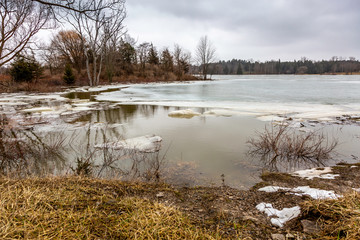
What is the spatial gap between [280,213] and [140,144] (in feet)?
12.5

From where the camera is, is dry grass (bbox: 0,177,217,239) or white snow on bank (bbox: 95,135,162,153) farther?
white snow on bank (bbox: 95,135,162,153)

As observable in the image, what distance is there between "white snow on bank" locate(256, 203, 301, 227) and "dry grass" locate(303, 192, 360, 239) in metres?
0.13

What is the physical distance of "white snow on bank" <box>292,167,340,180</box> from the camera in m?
3.43

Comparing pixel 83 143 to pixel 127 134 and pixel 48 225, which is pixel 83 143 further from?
pixel 48 225

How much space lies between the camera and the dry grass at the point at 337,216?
1.56 metres

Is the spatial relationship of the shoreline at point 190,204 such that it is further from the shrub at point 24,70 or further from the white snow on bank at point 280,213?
the shrub at point 24,70

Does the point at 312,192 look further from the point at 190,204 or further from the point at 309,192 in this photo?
the point at 190,204

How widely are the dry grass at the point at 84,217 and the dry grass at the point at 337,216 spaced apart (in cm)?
107

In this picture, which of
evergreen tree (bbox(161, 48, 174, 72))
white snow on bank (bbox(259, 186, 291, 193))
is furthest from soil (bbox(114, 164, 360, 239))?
evergreen tree (bbox(161, 48, 174, 72))

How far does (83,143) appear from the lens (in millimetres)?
5363

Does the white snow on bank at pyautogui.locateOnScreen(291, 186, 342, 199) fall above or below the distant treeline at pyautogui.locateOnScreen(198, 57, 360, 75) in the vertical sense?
below

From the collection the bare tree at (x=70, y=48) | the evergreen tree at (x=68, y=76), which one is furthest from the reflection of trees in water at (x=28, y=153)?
the bare tree at (x=70, y=48)

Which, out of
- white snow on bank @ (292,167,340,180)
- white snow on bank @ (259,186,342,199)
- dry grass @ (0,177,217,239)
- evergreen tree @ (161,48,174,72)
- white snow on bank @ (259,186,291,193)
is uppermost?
evergreen tree @ (161,48,174,72)

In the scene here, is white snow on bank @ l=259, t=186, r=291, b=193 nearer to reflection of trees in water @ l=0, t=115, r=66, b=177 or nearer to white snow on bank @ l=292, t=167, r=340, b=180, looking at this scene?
white snow on bank @ l=292, t=167, r=340, b=180
